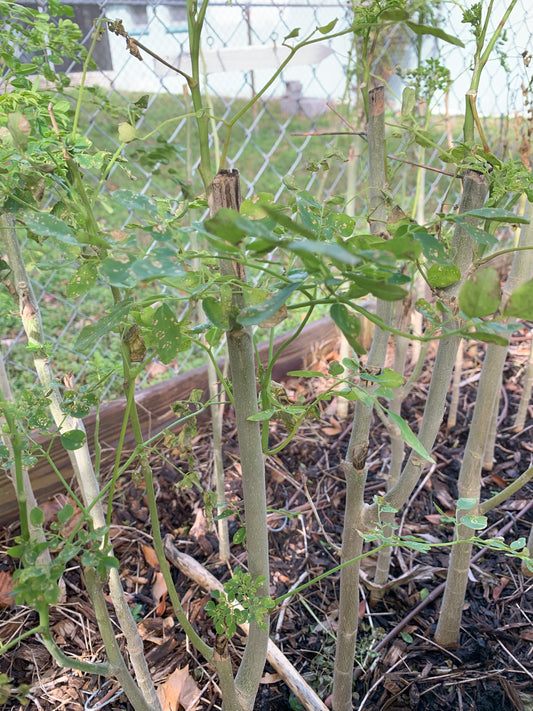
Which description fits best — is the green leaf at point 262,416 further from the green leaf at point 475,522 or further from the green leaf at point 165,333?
the green leaf at point 475,522

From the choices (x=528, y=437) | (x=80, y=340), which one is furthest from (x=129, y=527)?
(x=528, y=437)

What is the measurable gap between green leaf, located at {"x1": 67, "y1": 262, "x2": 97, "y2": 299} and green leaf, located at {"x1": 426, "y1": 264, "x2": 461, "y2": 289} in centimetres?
34

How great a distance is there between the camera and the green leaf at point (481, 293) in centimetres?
41

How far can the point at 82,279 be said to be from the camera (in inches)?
21.8

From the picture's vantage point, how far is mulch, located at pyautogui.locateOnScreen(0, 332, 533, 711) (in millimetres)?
1013

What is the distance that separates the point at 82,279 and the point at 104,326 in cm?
9

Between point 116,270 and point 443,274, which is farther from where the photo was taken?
point 443,274

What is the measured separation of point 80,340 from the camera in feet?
1.67

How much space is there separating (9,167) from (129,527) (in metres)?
0.98

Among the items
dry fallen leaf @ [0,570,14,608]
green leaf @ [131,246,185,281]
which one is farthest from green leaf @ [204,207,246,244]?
dry fallen leaf @ [0,570,14,608]

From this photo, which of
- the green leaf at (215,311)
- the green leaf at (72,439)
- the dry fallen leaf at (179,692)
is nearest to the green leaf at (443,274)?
the green leaf at (215,311)

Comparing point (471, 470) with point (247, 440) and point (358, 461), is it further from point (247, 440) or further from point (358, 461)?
point (247, 440)

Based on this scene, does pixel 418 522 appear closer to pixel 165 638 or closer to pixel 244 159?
pixel 165 638

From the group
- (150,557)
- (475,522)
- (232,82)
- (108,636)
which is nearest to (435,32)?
(475,522)
